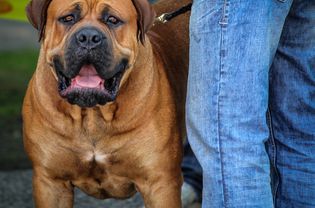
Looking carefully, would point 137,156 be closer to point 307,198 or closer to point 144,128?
point 144,128

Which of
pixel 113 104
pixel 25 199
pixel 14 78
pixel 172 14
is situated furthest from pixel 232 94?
pixel 14 78

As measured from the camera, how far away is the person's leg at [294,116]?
351 centimetres

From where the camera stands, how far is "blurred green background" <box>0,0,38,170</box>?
507 centimetres

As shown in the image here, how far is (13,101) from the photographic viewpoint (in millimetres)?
7492

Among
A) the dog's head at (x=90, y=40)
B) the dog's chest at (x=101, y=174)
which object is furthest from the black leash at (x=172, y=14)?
the dog's chest at (x=101, y=174)

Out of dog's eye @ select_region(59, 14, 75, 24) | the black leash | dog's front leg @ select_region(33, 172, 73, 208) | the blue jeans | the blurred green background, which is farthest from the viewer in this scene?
the blurred green background

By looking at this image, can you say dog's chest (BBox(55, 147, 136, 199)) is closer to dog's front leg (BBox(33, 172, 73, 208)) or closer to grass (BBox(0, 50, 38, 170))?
dog's front leg (BBox(33, 172, 73, 208))

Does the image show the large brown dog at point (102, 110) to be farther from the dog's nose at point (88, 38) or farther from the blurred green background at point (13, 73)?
the blurred green background at point (13, 73)

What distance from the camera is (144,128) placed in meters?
3.66

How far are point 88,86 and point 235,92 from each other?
0.74m

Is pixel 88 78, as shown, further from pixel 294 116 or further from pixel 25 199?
pixel 25 199

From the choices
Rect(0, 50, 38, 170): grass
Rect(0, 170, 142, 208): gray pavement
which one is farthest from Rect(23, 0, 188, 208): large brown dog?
Rect(0, 50, 38, 170): grass

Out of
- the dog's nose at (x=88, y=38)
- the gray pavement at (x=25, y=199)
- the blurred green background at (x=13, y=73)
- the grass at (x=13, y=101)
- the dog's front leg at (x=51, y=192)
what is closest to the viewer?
the dog's nose at (x=88, y=38)

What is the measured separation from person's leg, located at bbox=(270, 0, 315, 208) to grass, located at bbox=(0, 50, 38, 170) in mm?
2448
